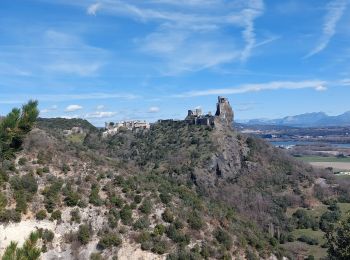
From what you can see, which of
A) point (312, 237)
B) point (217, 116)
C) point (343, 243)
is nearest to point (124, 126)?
point (217, 116)

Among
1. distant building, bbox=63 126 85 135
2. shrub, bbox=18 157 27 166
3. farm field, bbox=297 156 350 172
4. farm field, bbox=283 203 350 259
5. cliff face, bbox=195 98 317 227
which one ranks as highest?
distant building, bbox=63 126 85 135

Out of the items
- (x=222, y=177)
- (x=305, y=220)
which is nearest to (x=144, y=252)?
(x=305, y=220)

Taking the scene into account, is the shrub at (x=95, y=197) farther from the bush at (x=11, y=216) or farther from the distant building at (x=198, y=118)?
the distant building at (x=198, y=118)

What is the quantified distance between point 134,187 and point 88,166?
4888 mm

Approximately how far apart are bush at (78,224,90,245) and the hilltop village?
5545 centimetres

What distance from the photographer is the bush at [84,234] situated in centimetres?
3166

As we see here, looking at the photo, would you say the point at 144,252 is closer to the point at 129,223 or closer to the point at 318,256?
the point at 129,223

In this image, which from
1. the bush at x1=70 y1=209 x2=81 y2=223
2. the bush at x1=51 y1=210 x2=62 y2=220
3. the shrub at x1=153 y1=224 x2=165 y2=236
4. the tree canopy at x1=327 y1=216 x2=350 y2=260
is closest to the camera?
the tree canopy at x1=327 y1=216 x2=350 y2=260

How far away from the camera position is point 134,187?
39.2 meters

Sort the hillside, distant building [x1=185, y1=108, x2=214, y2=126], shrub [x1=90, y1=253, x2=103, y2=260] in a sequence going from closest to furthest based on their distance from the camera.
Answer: shrub [x1=90, y1=253, x2=103, y2=260], the hillside, distant building [x1=185, y1=108, x2=214, y2=126]

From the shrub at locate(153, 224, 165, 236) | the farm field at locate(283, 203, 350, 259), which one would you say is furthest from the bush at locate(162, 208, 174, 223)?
the farm field at locate(283, 203, 350, 259)

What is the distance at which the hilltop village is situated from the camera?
8892cm

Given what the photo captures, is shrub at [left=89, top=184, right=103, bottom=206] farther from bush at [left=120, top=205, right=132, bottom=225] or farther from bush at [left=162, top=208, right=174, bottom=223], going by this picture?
bush at [left=162, top=208, right=174, bottom=223]

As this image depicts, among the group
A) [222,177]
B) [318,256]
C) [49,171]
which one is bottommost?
[318,256]
